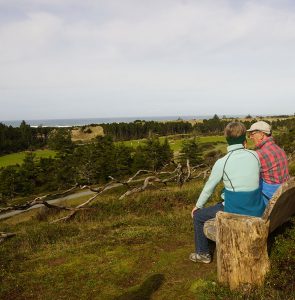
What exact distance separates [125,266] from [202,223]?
5.69ft

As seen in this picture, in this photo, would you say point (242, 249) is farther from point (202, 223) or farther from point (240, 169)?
point (202, 223)

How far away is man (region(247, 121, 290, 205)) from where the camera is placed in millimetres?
6043

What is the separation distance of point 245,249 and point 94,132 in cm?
19779

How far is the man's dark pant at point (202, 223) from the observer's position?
6320 millimetres

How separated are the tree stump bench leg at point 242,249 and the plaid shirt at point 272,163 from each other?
1301 millimetres

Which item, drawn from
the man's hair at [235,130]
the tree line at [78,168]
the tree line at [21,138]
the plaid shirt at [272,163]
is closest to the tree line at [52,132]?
the tree line at [21,138]

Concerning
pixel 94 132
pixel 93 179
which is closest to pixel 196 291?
pixel 93 179

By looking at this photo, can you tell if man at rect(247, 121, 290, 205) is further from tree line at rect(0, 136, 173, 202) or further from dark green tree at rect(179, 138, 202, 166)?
dark green tree at rect(179, 138, 202, 166)

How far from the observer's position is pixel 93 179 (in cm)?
7800

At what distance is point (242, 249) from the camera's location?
501cm

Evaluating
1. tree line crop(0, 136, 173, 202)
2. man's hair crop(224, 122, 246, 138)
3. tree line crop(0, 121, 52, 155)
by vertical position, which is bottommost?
tree line crop(0, 136, 173, 202)

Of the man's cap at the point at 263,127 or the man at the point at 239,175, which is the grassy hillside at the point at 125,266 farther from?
the man's cap at the point at 263,127

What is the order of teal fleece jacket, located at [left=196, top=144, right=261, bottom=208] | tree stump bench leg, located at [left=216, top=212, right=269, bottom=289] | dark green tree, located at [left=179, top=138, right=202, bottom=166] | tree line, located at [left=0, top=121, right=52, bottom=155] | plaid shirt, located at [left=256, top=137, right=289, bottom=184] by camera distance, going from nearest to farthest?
tree stump bench leg, located at [left=216, top=212, right=269, bottom=289]
teal fleece jacket, located at [left=196, top=144, right=261, bottom=208]
plaid shirt, located at [left=256, top=137, right=289, bottom=184]
dark green tree, located at [left=179, top=138, right=202, bottom=166]
tree line, located at [left=0, top=121, right=52, bottom=155]

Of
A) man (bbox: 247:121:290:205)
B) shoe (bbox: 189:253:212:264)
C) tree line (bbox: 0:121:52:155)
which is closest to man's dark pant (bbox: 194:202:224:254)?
shoe (bbox: 189:253:212:264)
